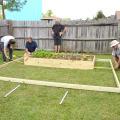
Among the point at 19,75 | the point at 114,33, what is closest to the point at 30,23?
the point at 114,33

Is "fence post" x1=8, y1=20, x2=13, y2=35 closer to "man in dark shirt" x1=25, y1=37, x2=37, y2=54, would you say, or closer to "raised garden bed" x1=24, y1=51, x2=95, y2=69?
"man in dark shirt" x1=25, y1=37, x2=37, y2=54

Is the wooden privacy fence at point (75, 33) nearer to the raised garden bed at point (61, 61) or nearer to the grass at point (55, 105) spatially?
the raised garden bed at point (61, 61)

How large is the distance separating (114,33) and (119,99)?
8.21 m

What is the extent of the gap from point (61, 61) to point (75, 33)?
197 inches

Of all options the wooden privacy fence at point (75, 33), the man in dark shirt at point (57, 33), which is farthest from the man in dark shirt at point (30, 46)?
the wooden privacy fence at point (75, 33)

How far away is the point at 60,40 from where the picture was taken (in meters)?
13.3

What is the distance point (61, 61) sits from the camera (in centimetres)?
878

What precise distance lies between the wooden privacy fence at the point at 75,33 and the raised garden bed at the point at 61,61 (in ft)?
13.5

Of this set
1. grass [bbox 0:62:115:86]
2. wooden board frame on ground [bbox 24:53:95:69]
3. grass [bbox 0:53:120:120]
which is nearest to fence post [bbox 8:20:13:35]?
wooden board frame on ground [bbox 24:53:95:69]

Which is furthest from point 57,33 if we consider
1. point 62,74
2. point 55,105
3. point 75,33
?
point 55,105

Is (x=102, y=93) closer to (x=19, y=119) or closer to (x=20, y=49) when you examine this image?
(x=19, y=119)

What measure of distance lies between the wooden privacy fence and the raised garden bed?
4.13 meters

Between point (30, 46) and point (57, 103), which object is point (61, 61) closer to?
point (30, 46)

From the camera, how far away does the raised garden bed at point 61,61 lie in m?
8.57
